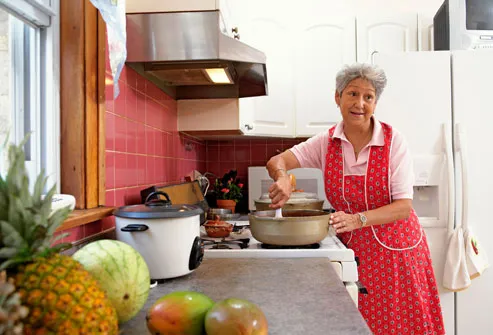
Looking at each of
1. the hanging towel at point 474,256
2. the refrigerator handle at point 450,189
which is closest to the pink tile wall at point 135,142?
the refrigerator handle at point 450,189

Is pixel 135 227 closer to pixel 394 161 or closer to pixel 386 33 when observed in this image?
pixel 394 161

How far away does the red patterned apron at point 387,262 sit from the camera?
1532mm

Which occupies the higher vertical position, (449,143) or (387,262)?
(449,143)

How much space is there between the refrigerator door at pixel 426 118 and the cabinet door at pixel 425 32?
0.46m

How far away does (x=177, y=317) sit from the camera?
0.64 metres

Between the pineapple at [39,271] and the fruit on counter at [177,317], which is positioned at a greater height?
the pineapple at [39,271]

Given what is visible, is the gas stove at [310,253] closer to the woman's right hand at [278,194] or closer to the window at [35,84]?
the woman's right hand at [278,194]

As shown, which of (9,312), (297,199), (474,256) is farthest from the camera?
(474,256)

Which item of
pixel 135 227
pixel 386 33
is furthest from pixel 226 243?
pixel 386 33

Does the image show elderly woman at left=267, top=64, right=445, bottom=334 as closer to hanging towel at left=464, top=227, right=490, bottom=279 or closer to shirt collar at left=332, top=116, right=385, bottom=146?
shirt collar at left=332, top=116, right=385, bottom=146

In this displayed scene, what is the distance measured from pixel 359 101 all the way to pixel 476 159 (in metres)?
0.95

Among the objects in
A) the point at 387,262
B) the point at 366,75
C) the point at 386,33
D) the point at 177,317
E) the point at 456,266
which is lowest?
the point at 456,266

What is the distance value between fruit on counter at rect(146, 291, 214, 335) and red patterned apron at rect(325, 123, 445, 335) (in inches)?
41.6

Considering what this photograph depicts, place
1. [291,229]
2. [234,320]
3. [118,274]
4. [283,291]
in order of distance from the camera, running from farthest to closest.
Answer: [291,229] → [283,291] → [118,274] → [234,320]
